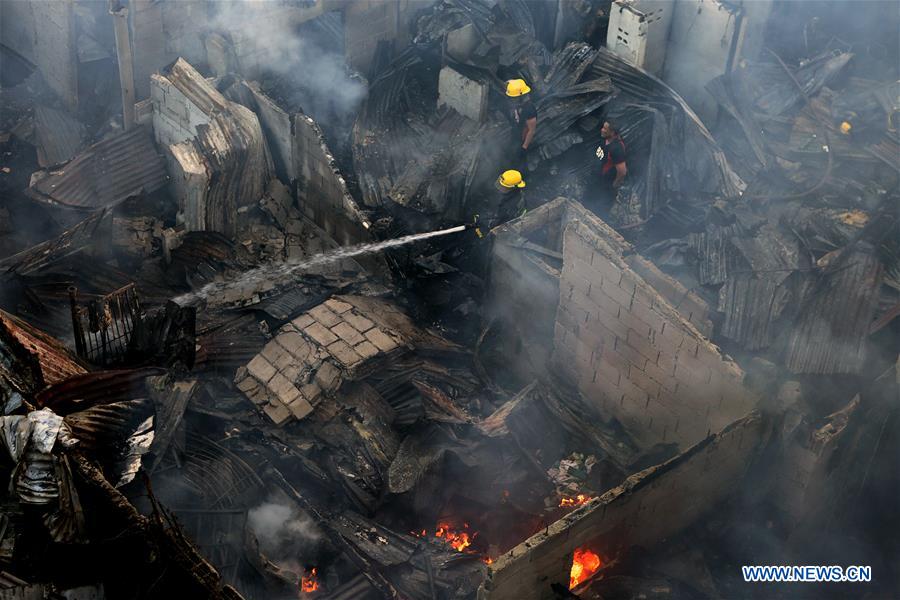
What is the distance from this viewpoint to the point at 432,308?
51.2 feet

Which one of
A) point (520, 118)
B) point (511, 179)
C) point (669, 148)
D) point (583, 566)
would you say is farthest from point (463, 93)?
point (583, 566)

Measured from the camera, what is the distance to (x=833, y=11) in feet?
73.6

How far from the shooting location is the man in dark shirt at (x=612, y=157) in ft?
54.4

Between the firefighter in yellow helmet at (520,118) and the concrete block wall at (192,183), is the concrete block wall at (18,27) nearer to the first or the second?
the concrete block wall at (192,183)

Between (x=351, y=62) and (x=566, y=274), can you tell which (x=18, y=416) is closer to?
(x=566, y=274)

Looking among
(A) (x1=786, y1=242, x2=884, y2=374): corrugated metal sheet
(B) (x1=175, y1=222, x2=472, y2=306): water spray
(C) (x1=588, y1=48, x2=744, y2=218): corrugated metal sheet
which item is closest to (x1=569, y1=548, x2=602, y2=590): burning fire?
(A) (x1=786, y1=242, x2=884, y2=374): corrugated metal sheet

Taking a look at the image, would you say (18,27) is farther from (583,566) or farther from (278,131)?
A: (583,566)

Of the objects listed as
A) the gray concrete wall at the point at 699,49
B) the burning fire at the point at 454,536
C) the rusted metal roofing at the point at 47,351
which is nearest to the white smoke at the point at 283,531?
the burning fire at the point at 454,536

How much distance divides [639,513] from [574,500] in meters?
1.50

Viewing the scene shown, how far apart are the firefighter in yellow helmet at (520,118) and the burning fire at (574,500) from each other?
5.85 metres

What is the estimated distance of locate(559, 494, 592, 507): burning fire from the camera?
13.4 m

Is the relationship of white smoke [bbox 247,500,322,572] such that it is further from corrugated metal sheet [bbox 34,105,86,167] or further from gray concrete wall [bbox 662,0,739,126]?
gray concrete wall [bbox 662,0,739,126]

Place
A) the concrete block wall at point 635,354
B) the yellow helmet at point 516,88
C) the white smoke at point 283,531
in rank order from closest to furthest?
the white smoke at point 283,531 < the concrete block wall at point 635,354 < the yellow helmet at point 516,88

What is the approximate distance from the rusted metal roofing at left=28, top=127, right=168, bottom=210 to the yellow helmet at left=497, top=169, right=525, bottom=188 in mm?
5351
